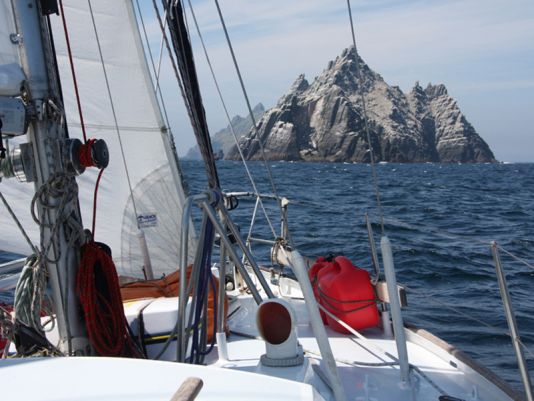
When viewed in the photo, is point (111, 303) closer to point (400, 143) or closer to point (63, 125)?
point (63, 125)

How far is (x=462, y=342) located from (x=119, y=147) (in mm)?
3231

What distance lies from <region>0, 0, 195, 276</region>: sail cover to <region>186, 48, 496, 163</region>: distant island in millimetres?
84570

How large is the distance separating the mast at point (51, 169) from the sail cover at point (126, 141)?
215cm

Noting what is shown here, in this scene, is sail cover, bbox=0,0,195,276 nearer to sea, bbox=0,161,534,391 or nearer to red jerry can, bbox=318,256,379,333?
sea, bbox=0,161,534,391

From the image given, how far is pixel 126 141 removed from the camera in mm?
4703

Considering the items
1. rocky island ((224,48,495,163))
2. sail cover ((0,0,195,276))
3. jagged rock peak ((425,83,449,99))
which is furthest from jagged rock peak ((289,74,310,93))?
sail cover ((0,0,195,276))

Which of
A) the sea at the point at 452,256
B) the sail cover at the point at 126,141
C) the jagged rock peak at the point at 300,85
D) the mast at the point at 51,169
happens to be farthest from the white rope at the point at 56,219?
the jagged rock peak at the point at 300,85

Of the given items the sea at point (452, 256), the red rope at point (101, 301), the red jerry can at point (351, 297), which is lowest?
the sea at point (452, 256)

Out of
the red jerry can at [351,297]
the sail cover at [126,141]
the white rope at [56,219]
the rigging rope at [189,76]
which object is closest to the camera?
the white rope at [56,219]

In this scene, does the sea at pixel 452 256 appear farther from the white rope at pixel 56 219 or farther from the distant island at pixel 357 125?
the distant island at pixel 357 125

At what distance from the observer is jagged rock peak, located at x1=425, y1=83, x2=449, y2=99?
127m

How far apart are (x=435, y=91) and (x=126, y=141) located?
12883 centimetres

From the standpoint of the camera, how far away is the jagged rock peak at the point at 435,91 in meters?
127

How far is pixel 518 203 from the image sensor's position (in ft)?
66.7
